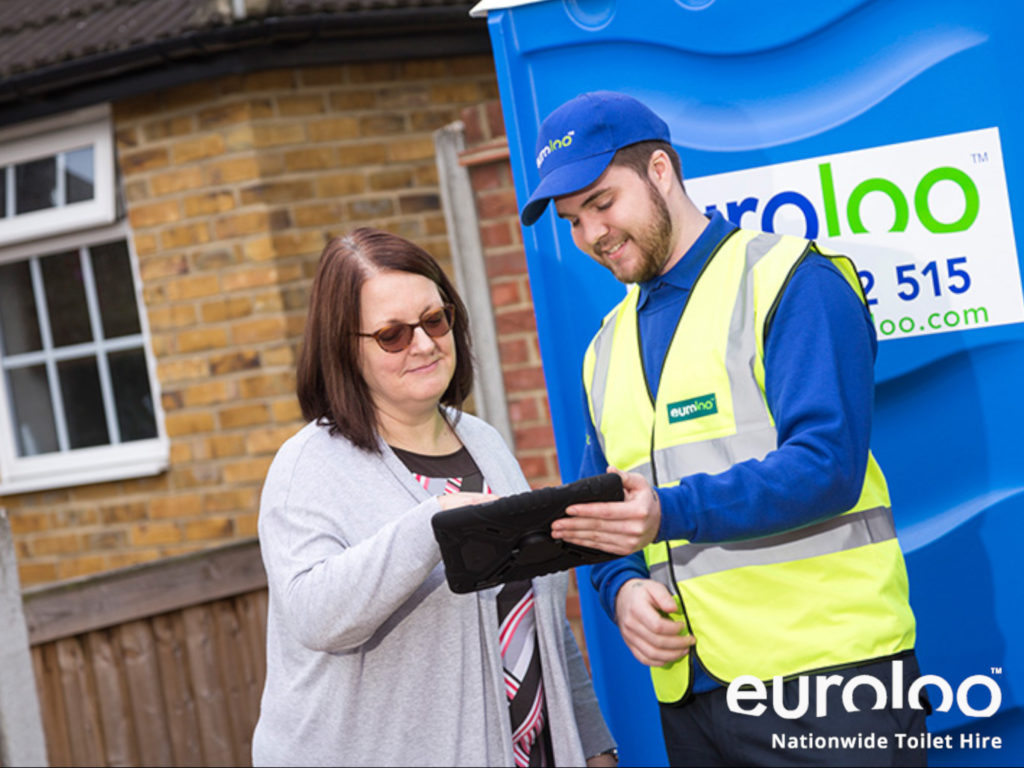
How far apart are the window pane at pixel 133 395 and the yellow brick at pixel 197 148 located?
0.93 metres

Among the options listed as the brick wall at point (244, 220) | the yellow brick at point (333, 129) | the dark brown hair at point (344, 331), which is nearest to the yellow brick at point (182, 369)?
the brick wall at point (244, 220)

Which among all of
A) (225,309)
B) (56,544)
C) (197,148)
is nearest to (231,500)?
(225,309)

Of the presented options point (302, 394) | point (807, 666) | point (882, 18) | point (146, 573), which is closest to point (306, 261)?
point (146, 573)

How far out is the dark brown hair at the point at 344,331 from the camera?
215 centimetres

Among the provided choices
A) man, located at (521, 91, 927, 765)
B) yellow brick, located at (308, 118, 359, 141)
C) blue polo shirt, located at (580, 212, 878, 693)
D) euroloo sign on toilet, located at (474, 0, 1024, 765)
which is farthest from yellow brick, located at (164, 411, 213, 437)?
blue polo shirt, located at (580, 212, 878, 693)

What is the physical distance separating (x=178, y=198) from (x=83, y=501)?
59.9 inches

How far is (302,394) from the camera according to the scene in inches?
88.4

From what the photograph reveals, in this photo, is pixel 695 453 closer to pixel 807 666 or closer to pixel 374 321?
pixel 807 666

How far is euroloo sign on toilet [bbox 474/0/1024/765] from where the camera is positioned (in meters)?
2.23

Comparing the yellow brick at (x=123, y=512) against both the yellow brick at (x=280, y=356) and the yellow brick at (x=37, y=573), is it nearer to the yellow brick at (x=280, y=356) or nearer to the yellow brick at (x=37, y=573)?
the yellow brick at (x=37, y=573)

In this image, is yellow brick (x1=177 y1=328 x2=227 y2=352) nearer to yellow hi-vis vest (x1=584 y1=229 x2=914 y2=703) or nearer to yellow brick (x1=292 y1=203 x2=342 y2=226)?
yellow brick (x1=292 y1=203 x2=342 y2=226)

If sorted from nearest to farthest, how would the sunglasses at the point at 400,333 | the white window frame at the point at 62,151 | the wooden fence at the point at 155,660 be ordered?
the sunglasses at the point at 400,333, the wooden fence at the point at 155,660, the white window frame at the point at 62,151

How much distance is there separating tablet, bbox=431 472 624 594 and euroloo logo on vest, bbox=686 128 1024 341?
2.71 ft

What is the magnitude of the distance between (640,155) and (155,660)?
2733 millimetres
